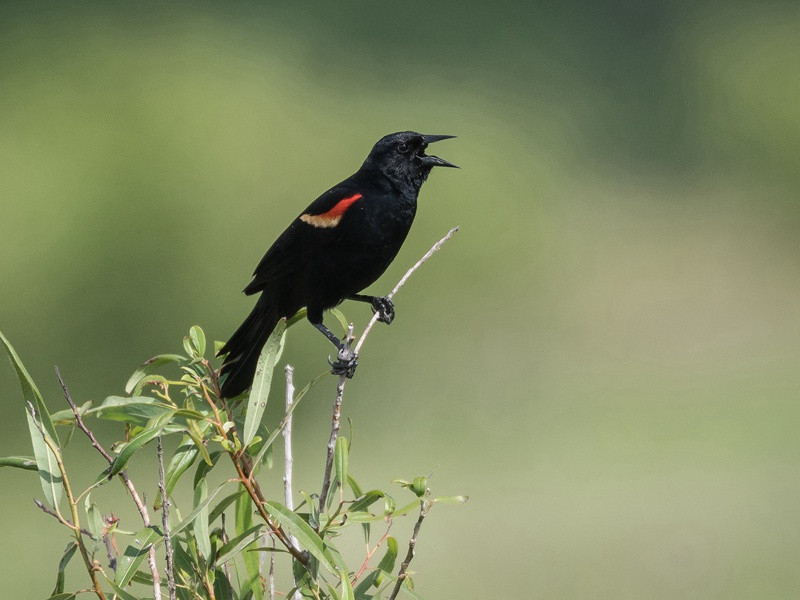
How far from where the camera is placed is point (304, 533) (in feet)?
3.09

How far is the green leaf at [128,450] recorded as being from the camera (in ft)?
2.89

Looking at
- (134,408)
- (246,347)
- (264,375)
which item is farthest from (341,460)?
(246,347)

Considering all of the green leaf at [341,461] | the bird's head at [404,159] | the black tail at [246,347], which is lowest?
the green leaf at [341,461]

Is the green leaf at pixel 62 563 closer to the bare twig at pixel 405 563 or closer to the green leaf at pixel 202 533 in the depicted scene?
the green leaf at pixel 202 533

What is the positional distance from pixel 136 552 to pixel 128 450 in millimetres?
133

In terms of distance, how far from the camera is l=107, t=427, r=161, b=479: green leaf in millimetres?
881

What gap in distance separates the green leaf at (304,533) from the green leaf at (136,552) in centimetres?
11

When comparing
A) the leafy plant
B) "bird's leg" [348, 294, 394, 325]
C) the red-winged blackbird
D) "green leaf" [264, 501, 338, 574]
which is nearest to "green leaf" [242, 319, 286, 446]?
the leafy plant

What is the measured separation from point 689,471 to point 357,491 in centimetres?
321

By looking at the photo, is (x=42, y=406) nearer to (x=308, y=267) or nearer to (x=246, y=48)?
(x=308, y=267)

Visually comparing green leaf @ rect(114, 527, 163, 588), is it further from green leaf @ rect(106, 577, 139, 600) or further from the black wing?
the black wing

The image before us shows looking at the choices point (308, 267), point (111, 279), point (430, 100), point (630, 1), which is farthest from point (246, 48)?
point (308, 267)

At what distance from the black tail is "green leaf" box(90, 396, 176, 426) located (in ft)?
1.11

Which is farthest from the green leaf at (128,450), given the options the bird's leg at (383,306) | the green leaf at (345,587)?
the bird's leg at (383,306)
